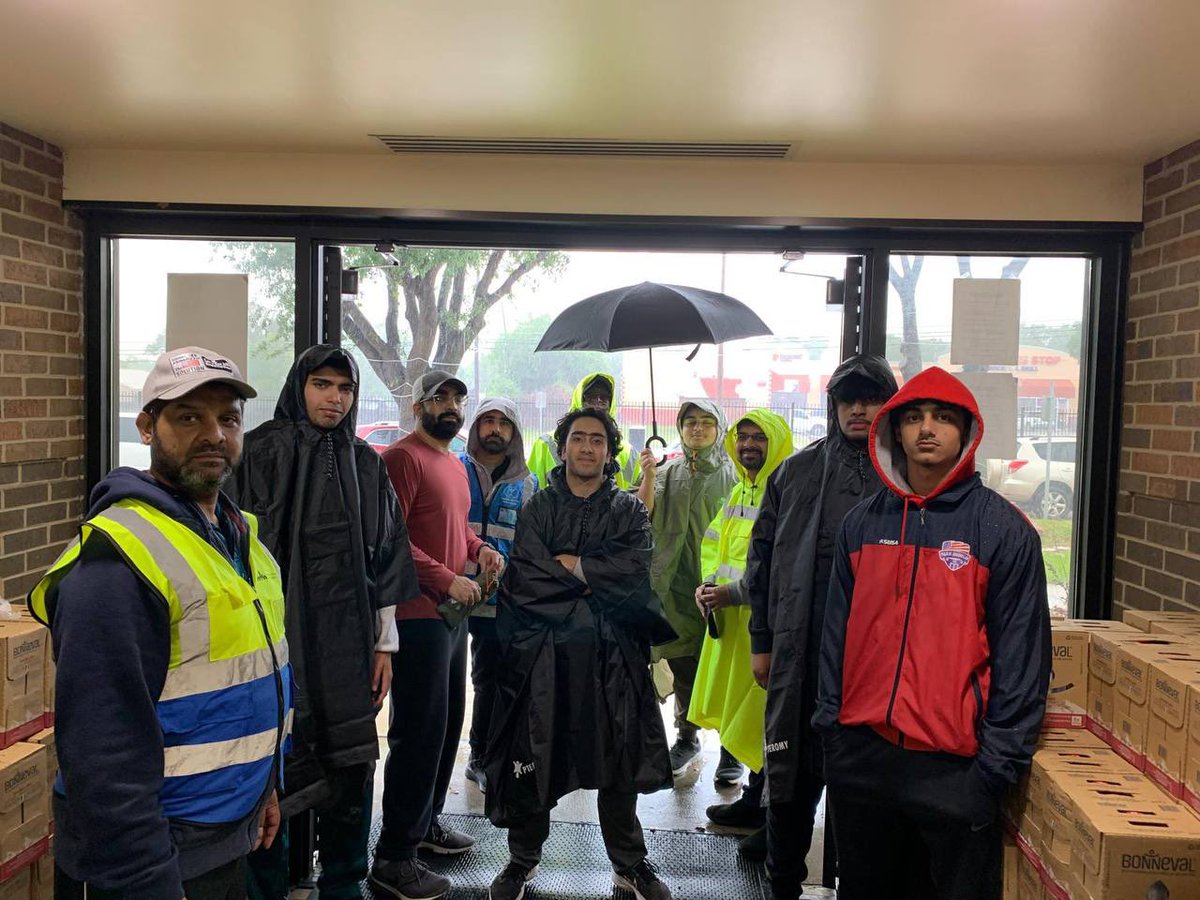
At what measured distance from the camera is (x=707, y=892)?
2.58 metres

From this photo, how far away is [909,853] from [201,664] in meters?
1.76

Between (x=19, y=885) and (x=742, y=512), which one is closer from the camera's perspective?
(x=19, y=885)

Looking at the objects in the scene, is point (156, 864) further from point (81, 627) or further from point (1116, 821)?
point (1116, 821)

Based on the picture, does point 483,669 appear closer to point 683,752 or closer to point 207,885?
point 683,752

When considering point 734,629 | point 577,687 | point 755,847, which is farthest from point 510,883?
point 734,629

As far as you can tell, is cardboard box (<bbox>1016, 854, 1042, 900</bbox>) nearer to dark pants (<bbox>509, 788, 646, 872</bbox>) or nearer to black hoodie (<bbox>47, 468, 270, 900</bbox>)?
dark pants (<bbox>509, 788, 646, 872</bbox>)

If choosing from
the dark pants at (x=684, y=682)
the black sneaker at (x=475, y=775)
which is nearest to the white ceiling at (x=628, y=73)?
the dark pants at (x=684, y=682)

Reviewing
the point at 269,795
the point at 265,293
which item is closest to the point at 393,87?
the point at 265,293

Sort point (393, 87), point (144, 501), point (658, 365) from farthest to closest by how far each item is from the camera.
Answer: point (658, 365) < point (393, 87) < point (144, 501)

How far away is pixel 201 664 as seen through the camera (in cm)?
132

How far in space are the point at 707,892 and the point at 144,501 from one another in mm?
2178

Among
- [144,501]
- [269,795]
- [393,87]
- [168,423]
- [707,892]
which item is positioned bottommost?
[707,892]

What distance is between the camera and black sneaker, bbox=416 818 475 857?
2.79 m

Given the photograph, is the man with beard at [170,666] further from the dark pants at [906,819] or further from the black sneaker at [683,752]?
the black sneaker at [683,752]
